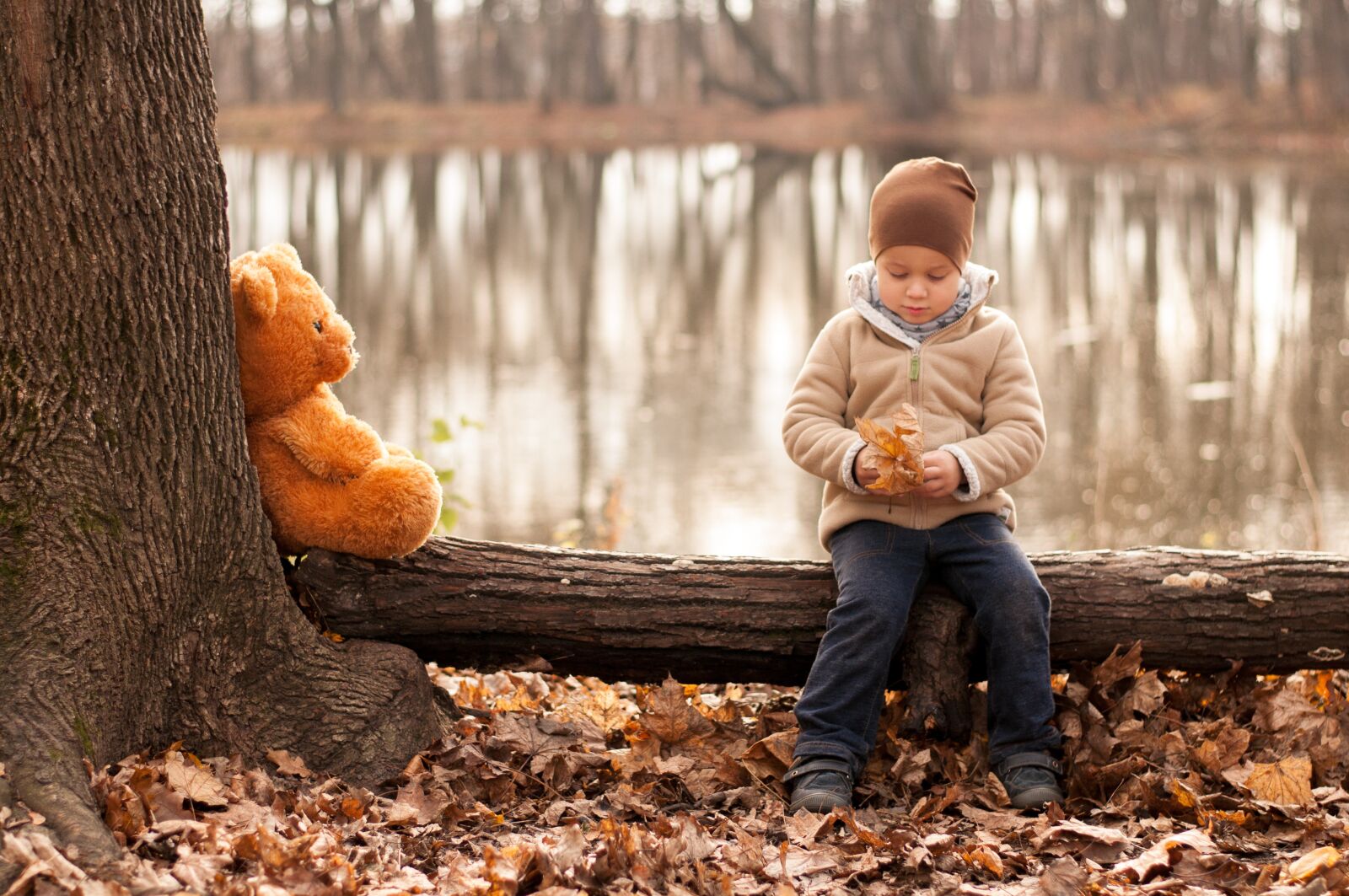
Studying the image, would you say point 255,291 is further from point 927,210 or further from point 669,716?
point 927,210

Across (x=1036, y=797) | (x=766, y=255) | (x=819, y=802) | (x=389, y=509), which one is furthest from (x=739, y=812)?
(x=766, y=255)

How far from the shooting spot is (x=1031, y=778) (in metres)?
3.26

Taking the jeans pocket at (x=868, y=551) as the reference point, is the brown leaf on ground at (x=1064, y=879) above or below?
below

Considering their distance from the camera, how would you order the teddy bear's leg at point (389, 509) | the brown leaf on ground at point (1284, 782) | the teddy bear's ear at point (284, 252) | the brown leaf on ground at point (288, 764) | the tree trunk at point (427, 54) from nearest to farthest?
the brown leaf on ground at point (288, 764) < the brown leaf on ground at point (1284, 782) < the teddy bear's leg at point (389, 509) < the teddy bear's ear at point (284, 252) < the tree trunk at point (427, 54)

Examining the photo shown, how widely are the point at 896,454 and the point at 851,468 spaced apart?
14 cm

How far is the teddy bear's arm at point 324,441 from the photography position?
129 inches

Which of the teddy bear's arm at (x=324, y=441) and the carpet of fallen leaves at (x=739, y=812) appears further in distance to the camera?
the teddy bear's arm at (x=324, y=441)

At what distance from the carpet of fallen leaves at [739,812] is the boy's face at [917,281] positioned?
1034 mm

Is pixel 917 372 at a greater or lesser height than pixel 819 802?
greater

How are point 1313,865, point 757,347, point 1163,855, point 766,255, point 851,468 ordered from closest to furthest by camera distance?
point 1313,865 → point 1163,855 → point 851,468 → point 757,347 → point 766,255

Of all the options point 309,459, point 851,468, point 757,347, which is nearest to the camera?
point 309,459

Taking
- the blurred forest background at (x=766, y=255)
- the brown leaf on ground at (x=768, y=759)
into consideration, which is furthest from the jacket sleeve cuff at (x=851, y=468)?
the blurred forest background at (x=766, y=255)

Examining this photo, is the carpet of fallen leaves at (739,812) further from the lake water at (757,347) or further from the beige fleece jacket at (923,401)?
the lake water at (757,347)

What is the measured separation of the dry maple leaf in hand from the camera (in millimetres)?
3301
